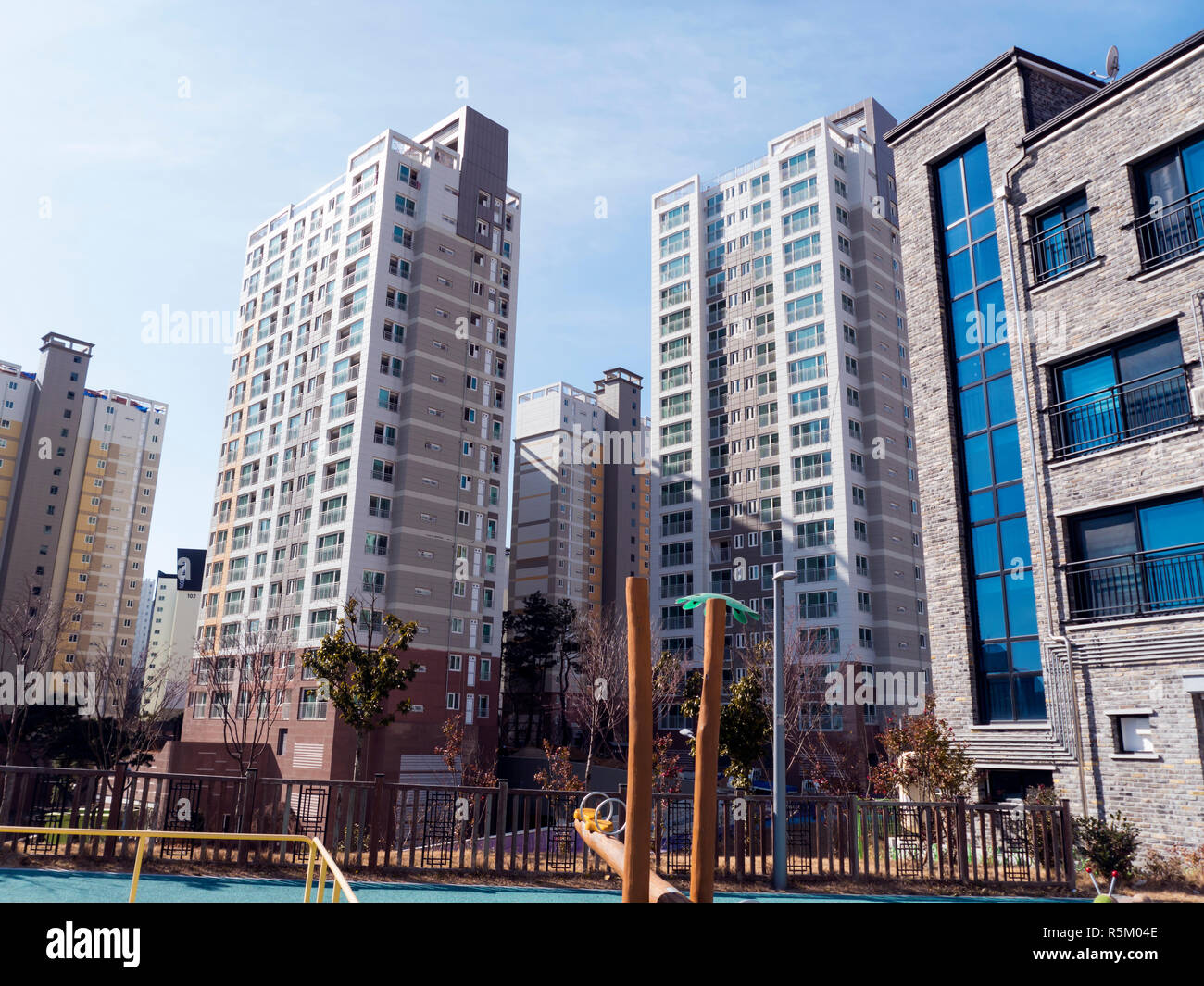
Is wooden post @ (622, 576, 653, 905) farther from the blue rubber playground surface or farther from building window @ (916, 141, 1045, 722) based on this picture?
building window @ (916, 141, 1045, 722)

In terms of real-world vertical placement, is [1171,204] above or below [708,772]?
above

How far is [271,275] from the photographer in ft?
218

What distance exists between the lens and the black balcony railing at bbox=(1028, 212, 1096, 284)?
21.4 meters

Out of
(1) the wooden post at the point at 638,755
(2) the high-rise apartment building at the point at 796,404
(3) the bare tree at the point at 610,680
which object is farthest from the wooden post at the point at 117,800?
(2) the high-rise apartment building at the point at 796,404

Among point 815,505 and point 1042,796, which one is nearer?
point 1042,796

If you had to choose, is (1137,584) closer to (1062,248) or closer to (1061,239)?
(1062,248)

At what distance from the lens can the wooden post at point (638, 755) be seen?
8.00 metres

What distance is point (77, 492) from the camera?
95.1 meters

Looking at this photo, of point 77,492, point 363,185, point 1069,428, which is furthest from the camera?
point 77,492

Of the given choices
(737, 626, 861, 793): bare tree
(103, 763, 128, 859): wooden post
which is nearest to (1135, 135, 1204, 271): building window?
(103, 763, 128, 859): wooden post

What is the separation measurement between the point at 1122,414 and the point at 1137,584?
416 centimetres

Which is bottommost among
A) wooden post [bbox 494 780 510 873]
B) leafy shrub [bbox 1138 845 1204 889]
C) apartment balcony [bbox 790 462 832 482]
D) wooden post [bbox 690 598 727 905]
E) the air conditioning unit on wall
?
leafy shrub [bbox 1138 845 1204 889]

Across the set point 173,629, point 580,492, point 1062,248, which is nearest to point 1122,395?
point 1062,248

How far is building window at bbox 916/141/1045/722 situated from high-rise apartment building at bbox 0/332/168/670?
85.2m
